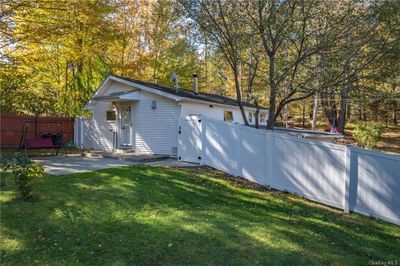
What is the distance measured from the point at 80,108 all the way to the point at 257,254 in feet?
56.3

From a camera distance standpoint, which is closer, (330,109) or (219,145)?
(219,145)

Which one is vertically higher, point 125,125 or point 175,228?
point 125,125

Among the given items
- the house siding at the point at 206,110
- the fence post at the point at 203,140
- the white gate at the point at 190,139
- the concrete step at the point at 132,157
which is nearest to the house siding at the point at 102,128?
the concrete step at the point at 132,157

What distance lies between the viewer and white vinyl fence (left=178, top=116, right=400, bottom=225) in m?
6.29

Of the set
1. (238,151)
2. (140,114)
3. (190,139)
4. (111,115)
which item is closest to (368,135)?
(190,139)

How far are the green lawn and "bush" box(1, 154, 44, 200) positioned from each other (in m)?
0.24

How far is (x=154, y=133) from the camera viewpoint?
44.9 ft

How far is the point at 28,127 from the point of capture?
15672mm

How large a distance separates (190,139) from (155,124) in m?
2.48

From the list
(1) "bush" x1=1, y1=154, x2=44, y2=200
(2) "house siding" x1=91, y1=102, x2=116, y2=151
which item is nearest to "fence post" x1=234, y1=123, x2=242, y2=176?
(1) "bush" x1=1, y1=154, x2=44, y2=200

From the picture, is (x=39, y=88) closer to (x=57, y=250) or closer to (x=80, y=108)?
(x=80, y=108)

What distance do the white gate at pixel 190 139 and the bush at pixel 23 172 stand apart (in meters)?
6.04

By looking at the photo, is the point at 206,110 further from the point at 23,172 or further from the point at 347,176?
the point at 23,172

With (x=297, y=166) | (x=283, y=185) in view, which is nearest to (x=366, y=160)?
(x=297, y=166)
